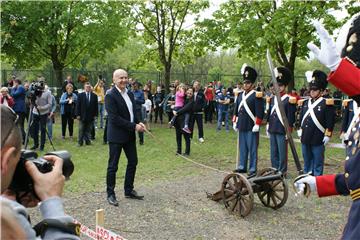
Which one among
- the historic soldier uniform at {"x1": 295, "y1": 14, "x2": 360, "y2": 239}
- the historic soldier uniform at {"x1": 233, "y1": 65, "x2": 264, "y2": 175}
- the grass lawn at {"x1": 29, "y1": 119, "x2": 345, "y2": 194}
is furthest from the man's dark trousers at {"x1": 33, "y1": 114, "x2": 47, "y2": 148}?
the historic soldier uniform at {"x1": 295, "y1": 14, "x2": 360, "y2": 239}

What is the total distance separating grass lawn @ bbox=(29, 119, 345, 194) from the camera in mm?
8305

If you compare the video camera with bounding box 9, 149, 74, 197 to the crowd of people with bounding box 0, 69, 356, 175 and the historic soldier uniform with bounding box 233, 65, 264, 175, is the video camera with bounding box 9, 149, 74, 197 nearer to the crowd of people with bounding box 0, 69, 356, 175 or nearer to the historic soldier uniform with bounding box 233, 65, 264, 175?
the crowd of people with bounding box 0, 69, 356, 175

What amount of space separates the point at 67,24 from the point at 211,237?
18.2 meters

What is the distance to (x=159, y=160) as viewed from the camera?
10.3m

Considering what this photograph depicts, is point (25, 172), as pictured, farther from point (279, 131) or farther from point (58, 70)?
point (58, 70)

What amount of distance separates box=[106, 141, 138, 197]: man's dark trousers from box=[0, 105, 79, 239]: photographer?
4826mm

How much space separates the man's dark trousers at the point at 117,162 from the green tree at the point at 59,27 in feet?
51.5

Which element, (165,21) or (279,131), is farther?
(165,21)

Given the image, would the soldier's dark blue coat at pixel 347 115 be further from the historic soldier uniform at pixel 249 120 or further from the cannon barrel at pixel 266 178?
the cannon barrel at pixel 266 178

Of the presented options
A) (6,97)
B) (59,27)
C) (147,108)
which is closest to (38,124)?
(6,97)

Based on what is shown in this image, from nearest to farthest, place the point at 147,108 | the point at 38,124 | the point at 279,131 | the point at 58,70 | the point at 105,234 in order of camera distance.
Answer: the point at 105,234, the point at 279,131, the point at 38,124, the point at 147,108, the point at 58,70

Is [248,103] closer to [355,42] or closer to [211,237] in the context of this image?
[211,237]

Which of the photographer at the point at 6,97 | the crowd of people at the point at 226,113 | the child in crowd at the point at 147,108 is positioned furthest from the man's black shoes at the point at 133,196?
the child in crowd at the point at 147,108

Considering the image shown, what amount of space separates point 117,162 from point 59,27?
16594 millimetres
